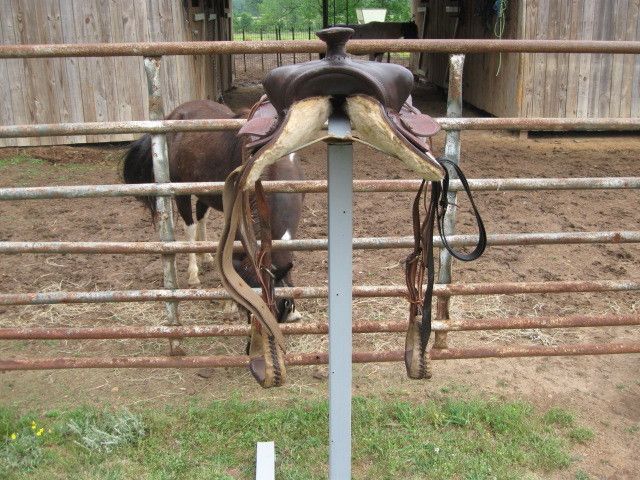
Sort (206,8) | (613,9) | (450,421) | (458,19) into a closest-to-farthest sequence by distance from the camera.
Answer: (450,421) < (613,9) < (206,8) < (458,19)

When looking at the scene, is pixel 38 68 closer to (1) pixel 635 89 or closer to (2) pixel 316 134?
(2) pixel 316 134

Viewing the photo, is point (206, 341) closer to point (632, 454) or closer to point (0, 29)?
point (632, 454)

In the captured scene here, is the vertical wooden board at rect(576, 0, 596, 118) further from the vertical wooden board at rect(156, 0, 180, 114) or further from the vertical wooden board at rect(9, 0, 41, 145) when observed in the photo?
the vertical wooden board at rect(9, 0, 41, 145)

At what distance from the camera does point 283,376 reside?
68.7 inches

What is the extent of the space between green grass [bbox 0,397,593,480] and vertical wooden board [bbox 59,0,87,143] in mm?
5619

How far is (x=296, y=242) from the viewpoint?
2.90m

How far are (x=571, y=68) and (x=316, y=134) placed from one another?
306 inches

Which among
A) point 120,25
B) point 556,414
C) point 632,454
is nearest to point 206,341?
point 556,414

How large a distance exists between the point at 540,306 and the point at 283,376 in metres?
→ 2.71

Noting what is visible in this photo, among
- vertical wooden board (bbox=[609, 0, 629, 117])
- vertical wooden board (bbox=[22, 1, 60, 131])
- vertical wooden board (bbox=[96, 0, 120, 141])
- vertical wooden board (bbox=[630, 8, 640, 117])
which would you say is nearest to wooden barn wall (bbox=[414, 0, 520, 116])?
vertical wooden board (bbox=[609, 0, 629, 117])

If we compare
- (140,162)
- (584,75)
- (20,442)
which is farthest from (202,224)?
(584,75)

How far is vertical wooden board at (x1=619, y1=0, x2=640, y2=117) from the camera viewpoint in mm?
8109

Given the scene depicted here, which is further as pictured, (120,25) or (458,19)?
(458,19)

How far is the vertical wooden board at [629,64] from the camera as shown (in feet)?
26.6
